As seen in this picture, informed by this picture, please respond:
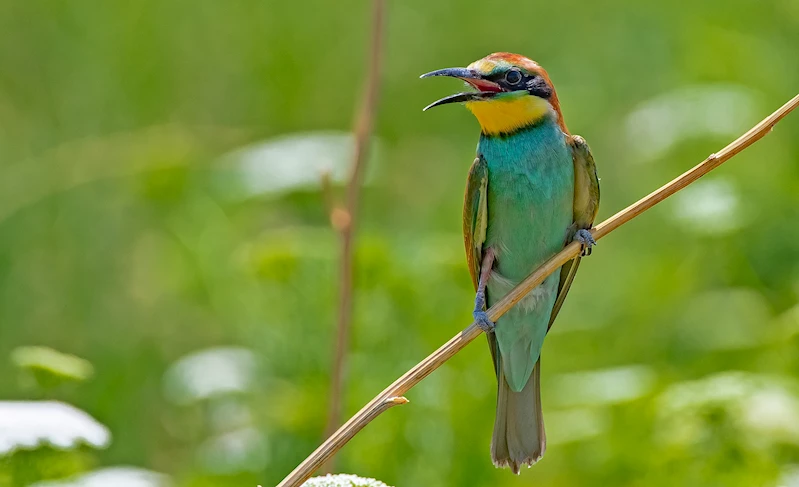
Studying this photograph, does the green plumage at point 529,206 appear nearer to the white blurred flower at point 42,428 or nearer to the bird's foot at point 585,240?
the bird's foot at point 585,240

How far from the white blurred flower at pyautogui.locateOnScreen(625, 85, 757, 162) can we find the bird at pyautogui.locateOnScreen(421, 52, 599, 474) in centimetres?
143

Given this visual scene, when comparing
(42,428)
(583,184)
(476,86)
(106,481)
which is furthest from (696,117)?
(42,428)

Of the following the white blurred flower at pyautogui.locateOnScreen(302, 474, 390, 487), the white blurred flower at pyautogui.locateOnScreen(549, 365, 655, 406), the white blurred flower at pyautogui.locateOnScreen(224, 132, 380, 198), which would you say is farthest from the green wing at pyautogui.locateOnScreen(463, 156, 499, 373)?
the white blurred flower at pyautogui.locateOnScreen(302, 474, 390, 487)

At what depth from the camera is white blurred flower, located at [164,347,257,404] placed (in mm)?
3609

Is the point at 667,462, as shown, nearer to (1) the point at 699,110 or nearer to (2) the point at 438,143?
(1) the point at 699,110

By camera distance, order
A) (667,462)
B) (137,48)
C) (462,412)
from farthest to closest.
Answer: (137,48), (462,412), (667,462)

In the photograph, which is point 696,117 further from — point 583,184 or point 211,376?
point 211,376

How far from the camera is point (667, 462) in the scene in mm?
2932

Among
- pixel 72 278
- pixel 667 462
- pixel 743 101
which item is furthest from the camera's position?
pixel 72 278

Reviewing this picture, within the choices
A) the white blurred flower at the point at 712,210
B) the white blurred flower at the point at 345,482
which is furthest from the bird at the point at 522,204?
the white blurred flower at the point at 345,482

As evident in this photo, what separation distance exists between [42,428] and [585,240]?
1.28 metres

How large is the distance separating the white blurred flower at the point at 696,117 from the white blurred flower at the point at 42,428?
265cm

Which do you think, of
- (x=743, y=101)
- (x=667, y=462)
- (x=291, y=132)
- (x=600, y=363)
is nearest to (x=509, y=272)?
(x=667, y=462)

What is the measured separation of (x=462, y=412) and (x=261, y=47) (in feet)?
8.65
